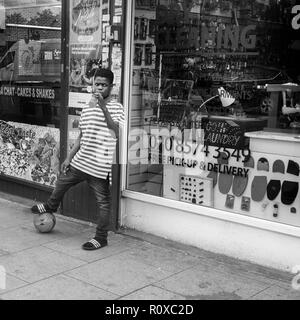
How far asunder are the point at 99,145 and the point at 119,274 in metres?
1.21

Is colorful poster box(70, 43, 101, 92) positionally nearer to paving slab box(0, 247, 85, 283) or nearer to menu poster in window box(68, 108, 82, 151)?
menu poster in window box(68, 108, 82, 151)

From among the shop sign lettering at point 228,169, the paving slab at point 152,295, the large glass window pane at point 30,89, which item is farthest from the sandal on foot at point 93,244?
the large glass window pane at point 30,89

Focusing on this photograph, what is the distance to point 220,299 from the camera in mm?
4273

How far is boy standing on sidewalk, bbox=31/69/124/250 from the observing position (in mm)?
5070

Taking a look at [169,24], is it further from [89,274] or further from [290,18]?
[89,274]

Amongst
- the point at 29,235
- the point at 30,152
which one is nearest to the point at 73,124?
the point at 30,152

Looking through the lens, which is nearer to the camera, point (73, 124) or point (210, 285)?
point (210, 285)

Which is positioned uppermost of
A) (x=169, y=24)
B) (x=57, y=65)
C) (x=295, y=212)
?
(x=169, y=24)

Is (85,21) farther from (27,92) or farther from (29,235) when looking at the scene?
(29,235)

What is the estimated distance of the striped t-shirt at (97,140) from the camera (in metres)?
5.10

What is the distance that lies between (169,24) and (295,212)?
239cm

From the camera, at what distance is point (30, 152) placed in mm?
7074

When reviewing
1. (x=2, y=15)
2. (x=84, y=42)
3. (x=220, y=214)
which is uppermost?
(x=2, y=15)
